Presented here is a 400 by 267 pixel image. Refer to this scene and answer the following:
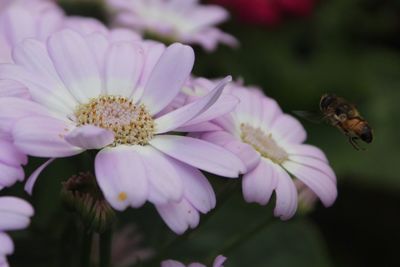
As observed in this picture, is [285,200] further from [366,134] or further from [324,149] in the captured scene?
[324,149]

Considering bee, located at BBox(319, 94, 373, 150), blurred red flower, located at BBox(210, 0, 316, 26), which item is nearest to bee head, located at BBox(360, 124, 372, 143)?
bee, located at BBox(319, 94, 373, 150)

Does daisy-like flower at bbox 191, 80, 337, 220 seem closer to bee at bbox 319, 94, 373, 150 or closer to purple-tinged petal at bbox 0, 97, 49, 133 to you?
bee at bbox 319, 94, 373, 150

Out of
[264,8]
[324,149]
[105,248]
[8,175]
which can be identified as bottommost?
[324,149]

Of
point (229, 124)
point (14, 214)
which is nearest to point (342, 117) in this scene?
point (229, 124)

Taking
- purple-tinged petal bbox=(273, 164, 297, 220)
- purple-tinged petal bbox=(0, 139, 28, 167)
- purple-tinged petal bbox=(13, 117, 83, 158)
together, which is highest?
purple-tinged petal bbox=(13, 117, 83, 158)

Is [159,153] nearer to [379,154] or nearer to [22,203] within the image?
[22,203]

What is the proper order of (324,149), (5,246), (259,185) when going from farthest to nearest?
(324,149)
(259,185)
(5,246)
